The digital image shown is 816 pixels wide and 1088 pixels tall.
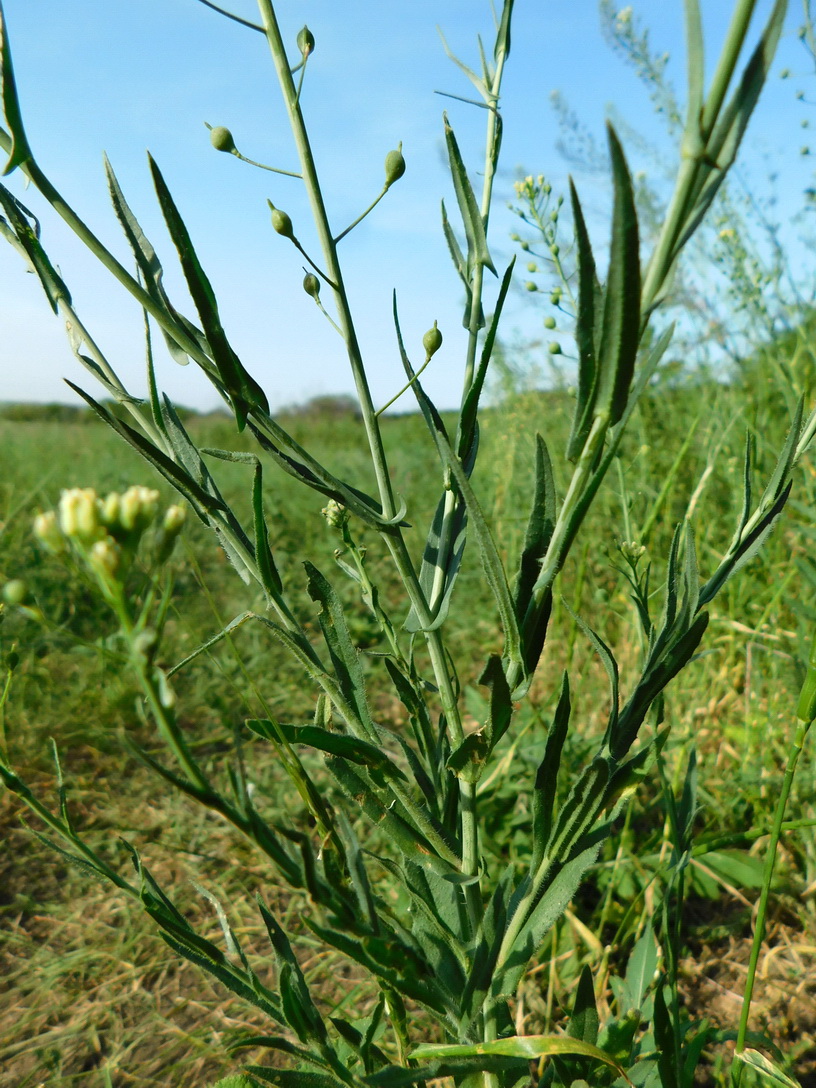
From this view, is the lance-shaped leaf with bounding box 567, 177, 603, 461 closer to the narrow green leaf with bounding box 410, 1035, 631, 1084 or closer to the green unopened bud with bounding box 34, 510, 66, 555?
the green unopened bud with bounding box 34, 510, 66, 555

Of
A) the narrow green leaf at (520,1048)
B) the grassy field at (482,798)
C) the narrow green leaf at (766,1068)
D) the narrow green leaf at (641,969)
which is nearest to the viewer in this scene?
the narrow green leaf at (520,1048)

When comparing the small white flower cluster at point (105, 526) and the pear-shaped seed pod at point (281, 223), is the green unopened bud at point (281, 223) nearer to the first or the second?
the pear-shaped seed pod at point (281, 223)

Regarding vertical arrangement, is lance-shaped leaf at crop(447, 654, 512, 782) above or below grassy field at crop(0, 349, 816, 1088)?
above

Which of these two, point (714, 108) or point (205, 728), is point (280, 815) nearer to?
point (205, 728)

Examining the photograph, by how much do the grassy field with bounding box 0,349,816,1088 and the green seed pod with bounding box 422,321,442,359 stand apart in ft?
0.78

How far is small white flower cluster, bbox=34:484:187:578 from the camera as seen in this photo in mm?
419

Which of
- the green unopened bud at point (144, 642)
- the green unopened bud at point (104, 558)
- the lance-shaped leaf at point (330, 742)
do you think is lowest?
the lance-shaped leaf at point (330, 742)

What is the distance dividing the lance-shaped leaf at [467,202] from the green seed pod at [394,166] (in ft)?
0.18

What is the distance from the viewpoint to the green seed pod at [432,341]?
657 millimetres

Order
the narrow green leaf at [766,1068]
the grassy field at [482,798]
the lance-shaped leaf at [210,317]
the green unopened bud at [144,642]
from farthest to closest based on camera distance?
the grassy field at [482,798]
the narrow green leaf at [766,1068]
the lance-shaped leaf at [210,317]
the green unopened bud at [144,642]

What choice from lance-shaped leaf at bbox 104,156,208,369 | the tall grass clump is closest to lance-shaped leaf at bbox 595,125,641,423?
the tall grass clump

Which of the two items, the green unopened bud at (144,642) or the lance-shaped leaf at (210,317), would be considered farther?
Result: the lance-shaped leaf at (210,317)

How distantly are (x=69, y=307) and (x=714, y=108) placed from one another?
503 millimetres

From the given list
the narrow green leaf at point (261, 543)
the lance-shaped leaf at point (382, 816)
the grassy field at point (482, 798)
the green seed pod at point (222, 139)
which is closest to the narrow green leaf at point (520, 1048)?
the lance-shaped leaf at point (382, 816)
